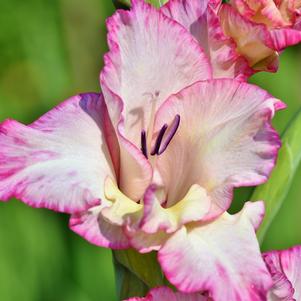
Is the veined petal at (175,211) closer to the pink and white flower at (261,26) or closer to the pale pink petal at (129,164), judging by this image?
the pale pink petal at (129,164)

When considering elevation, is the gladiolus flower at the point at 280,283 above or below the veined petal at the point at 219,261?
below

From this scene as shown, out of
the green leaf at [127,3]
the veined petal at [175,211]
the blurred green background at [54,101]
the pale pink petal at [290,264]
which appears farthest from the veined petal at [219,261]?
the blurred green background at [54,101]

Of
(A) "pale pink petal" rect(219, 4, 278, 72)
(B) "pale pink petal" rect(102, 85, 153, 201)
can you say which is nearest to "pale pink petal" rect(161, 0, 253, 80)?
(A) "pale pink petal" rect(219, 4, 278, 72)

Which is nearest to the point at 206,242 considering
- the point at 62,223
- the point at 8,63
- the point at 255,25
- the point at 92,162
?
the point at 92,162

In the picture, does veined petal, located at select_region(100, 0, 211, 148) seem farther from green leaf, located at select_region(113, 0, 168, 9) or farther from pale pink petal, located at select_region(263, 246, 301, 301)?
pale pink petal, located at select_region(263, 246, 301, 301)

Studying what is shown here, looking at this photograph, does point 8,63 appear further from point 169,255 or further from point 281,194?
point 169,255

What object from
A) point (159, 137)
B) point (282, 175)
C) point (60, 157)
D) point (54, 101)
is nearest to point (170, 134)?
point (159, 137)
